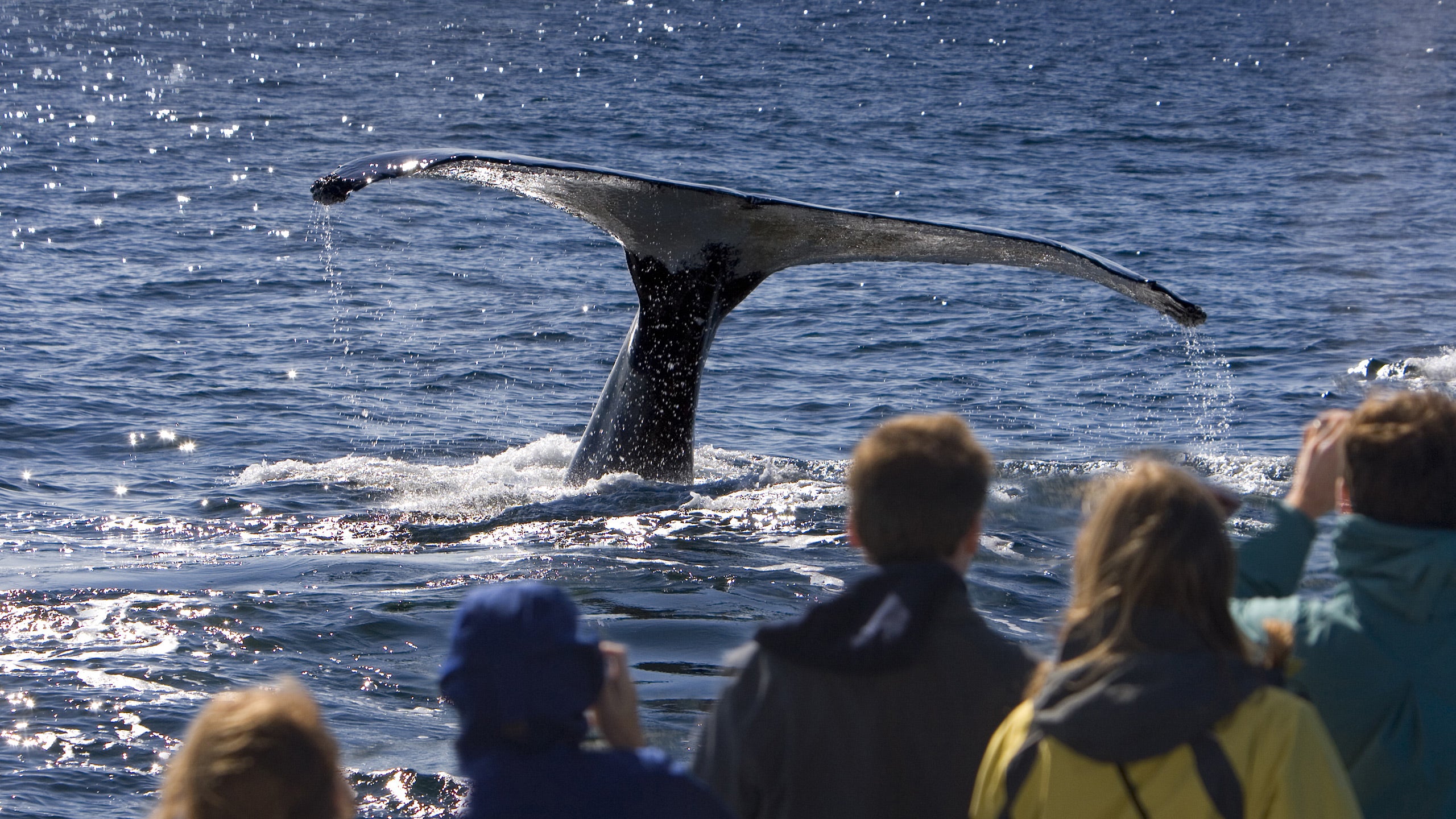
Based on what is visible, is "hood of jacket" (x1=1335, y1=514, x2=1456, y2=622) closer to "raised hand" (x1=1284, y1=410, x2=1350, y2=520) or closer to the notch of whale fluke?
"raised hand" (x1=1284, y1=410, x2=1350, y2=520)

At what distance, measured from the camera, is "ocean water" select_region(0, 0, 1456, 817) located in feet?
19.4

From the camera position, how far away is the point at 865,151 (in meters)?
27.0

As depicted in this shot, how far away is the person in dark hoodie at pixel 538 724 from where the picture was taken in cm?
202

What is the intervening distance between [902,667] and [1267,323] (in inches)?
581

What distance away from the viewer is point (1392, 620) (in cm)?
255

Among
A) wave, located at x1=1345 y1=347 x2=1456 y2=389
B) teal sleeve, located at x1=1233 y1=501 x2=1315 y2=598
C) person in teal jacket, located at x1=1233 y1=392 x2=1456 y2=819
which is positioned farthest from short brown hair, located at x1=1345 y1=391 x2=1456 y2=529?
wave, located at x1=1345 y1=347 x2=1456 y2=389

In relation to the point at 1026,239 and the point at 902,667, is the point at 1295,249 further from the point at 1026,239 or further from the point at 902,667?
the point at 902,667

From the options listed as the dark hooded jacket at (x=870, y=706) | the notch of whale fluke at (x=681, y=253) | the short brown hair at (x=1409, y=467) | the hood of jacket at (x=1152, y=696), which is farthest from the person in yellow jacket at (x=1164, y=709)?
the notch of whale fluke at (x=681, y=253)

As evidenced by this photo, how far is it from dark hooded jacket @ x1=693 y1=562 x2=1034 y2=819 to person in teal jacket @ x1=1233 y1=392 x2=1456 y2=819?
0.51 metres

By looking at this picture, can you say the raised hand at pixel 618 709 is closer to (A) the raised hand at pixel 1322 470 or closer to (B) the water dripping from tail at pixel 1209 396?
(A) the raised hand at pixel 1322 470

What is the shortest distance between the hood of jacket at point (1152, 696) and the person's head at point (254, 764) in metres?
0.96

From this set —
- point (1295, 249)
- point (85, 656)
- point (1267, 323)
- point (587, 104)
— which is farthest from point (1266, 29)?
point (85, 656)

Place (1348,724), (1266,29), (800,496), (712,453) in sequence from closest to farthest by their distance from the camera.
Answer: (1348,724) < (800,496) < (712,453) < (1266,29)

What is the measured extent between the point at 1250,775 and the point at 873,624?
21.7 inches
